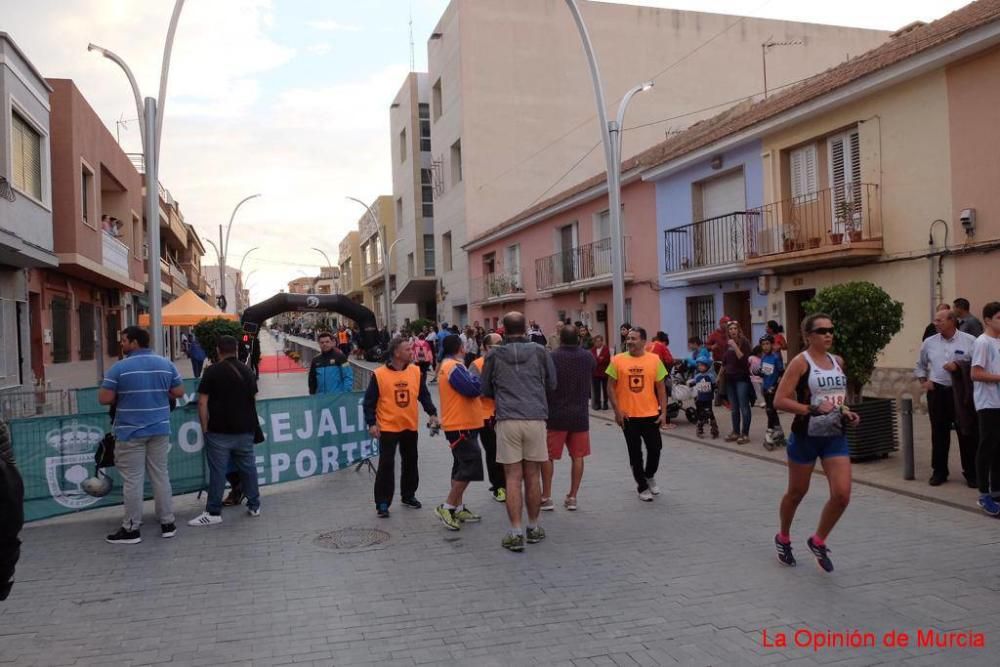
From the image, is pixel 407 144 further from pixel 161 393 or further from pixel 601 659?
pixel 601 659

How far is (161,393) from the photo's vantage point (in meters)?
6.40

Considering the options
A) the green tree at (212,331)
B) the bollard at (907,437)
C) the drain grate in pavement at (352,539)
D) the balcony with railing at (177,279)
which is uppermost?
the balcony with railing at (177,279)

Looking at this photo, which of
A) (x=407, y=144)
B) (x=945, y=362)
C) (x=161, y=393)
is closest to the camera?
(x=161, y=393)

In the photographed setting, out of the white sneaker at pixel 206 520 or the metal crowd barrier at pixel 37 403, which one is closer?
the white sneaker at pixel 206 520

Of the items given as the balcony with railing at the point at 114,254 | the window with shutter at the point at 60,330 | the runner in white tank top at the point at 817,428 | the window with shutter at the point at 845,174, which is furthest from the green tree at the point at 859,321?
the balcony with railing at the point at 114,254

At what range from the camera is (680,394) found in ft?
40.0

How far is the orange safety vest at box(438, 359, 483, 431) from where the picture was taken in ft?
21.9

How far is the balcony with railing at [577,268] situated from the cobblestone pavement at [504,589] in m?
15.7

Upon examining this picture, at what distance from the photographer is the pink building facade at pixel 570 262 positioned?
20906 mm

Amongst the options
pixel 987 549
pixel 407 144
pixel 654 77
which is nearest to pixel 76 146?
pixel 987 549

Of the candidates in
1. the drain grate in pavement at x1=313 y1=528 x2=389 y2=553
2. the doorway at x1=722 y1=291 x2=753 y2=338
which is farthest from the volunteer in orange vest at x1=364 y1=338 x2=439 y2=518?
the doorway at x1=722 y1=291 x2=753 y2=338

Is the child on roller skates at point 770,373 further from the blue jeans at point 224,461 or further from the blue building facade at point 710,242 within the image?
the blue jeans at point 224,461

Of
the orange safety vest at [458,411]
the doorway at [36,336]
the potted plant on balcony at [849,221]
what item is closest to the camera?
the orange safety vest at [458,411]

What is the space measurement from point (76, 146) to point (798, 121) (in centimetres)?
1561
